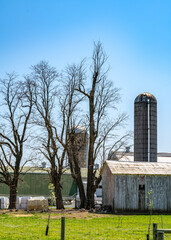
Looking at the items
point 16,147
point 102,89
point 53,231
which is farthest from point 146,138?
point 53,231

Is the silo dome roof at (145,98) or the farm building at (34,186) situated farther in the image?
the farm building at (34,186)

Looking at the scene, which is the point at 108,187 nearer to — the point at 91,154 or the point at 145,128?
the point at 91,154

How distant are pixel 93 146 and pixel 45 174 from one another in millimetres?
16867

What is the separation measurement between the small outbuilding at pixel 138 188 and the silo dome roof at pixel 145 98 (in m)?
13.5

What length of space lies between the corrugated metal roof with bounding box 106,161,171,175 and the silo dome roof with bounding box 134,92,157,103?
479 inches

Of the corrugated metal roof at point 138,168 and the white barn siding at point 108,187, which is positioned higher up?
the corrugated metal roof at point 138,168

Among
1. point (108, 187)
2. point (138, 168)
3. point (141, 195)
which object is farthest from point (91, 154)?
point (141, 195)

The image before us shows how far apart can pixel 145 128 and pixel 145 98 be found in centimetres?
331

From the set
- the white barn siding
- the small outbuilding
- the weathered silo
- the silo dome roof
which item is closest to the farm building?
the weathered silo

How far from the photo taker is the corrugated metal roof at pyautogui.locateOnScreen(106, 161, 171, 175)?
1004 inches

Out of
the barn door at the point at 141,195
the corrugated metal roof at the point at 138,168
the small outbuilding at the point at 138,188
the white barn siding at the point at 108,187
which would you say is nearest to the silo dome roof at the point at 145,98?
the white barn siding at the point at 108,187

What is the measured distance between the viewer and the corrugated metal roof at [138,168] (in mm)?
25500

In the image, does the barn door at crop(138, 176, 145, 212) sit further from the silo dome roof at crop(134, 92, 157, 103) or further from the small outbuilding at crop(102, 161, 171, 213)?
the silo dome roof at crop(134, 92, 157, 103)

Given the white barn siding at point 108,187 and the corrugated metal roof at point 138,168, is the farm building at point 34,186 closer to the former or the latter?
the white barn siding at point 108,187
